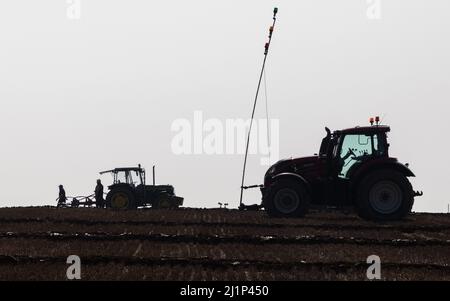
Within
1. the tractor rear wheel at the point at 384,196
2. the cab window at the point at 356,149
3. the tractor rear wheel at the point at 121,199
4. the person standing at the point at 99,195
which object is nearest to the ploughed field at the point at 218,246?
the tractor rear wheel at the point at 384,196

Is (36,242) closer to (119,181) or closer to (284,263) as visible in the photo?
(284,263)

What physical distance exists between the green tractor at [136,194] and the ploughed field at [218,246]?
18.1ft

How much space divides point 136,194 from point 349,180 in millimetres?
11842

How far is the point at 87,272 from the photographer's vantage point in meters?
12.4

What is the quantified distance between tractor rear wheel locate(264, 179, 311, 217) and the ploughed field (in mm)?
528

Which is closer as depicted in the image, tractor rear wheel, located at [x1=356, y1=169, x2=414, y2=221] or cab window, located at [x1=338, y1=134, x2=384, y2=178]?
A: tractor rear wheel, located at [x1=356, y1=169, x2=414, y2=221]

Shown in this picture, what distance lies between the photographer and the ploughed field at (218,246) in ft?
41.2

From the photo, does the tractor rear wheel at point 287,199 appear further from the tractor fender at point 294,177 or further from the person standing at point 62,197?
the person standing at point 62,197

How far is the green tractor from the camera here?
29422 mm

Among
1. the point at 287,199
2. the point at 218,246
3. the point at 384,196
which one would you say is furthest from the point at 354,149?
the point at 218,246

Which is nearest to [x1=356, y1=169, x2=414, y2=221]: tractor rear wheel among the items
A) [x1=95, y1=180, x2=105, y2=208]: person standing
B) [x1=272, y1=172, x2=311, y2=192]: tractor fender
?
[x1=272, y1=172, x2=311, y2=192]: tractor fender

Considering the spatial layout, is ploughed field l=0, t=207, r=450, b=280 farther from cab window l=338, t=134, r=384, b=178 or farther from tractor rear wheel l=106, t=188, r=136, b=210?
tractor rear wheel l=106, t=188, r=136, b=210
